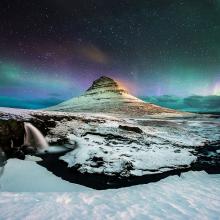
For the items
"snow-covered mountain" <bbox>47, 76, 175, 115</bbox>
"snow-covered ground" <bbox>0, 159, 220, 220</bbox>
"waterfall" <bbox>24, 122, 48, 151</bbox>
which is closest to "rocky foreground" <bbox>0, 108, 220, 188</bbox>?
"waterfall" <bbox>24, 122, 48, 151</bbox>

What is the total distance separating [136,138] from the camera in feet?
65.5

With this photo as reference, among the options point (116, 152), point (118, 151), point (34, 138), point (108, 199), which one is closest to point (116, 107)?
point (34, 138)

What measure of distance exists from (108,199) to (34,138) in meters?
10.8

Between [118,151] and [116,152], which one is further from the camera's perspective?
[118,151]

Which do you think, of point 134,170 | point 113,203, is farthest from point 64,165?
point 113,203

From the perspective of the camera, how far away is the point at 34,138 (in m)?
17.6

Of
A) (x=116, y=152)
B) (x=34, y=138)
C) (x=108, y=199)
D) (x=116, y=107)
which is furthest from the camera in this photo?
(x=116, y=107)

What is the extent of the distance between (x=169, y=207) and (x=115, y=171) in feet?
14.7

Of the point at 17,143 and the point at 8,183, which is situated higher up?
the point at 17,143

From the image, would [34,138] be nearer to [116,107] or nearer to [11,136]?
[11,136]

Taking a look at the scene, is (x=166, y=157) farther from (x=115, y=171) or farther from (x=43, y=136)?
(x=43, y=136)

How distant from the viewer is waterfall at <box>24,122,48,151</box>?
16984 mm

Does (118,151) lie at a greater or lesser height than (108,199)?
greater

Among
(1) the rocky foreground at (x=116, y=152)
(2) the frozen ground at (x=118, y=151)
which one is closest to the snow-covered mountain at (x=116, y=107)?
(2) the frozen ground at (x=118, y=151)
